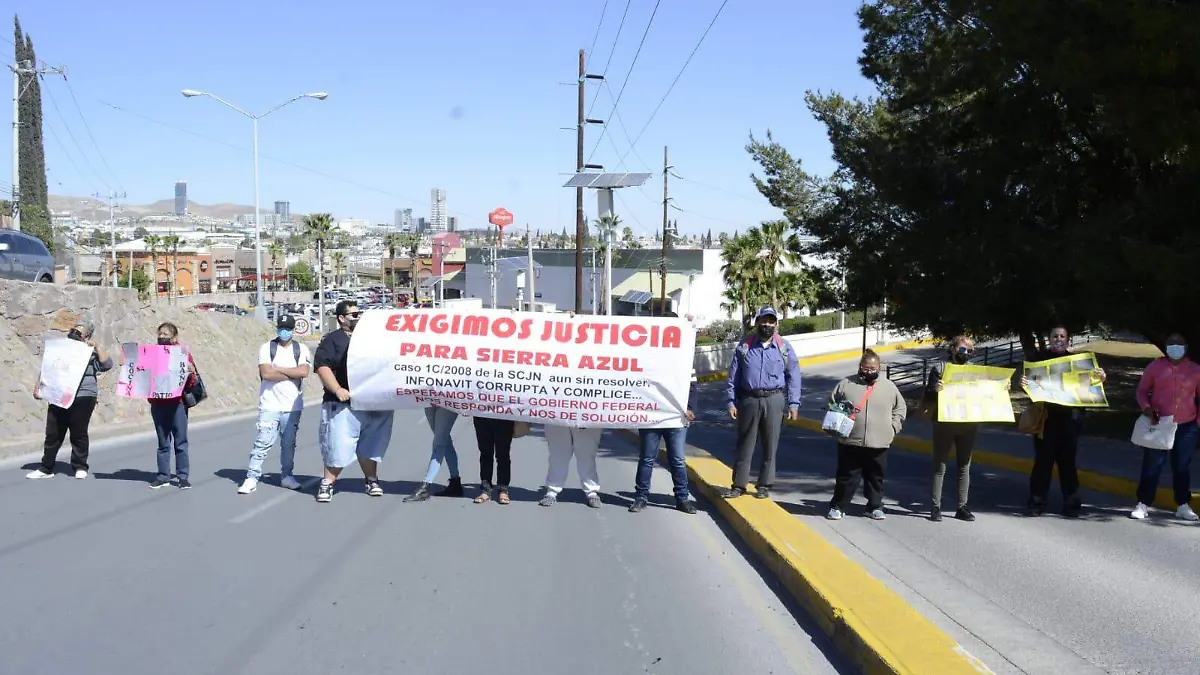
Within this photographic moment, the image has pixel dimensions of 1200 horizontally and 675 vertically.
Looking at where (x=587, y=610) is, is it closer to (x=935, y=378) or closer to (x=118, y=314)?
(x=935, y=378)

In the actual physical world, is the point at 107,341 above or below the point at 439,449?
above

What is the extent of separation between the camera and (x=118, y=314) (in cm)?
2000

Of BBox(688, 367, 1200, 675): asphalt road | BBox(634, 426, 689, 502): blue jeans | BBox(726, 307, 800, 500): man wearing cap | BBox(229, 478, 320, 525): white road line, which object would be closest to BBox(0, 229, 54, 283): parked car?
BBox(229, 478, 320, 525): white road line

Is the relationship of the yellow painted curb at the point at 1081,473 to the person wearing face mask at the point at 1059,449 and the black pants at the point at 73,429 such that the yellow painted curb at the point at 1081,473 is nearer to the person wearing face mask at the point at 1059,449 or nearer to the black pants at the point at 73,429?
the person wearing face mask at the point at 1059,449

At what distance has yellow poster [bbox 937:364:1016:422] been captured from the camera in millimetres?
8898

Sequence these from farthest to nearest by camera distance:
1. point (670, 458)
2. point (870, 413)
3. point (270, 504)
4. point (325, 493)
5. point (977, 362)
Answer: point (977, 362), point (670, 458), point (325, 493), point (270, 504), point (870, 413)

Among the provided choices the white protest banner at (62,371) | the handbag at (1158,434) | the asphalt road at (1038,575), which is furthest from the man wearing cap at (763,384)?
the white protest banner at (62,371)

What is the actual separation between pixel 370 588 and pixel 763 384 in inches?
162

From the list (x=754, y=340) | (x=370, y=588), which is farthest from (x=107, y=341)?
(x=370, y=588)

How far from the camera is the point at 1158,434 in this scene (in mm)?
9039

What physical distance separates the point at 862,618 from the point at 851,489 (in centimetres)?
374

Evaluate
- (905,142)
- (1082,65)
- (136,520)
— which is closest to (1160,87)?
(1082,65)

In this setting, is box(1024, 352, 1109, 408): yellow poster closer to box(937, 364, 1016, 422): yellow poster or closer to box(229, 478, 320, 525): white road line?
box(937, 364, 1016, 422): yellow poster

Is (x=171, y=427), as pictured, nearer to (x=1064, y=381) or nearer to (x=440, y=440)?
Result: (x=440, y=440)
